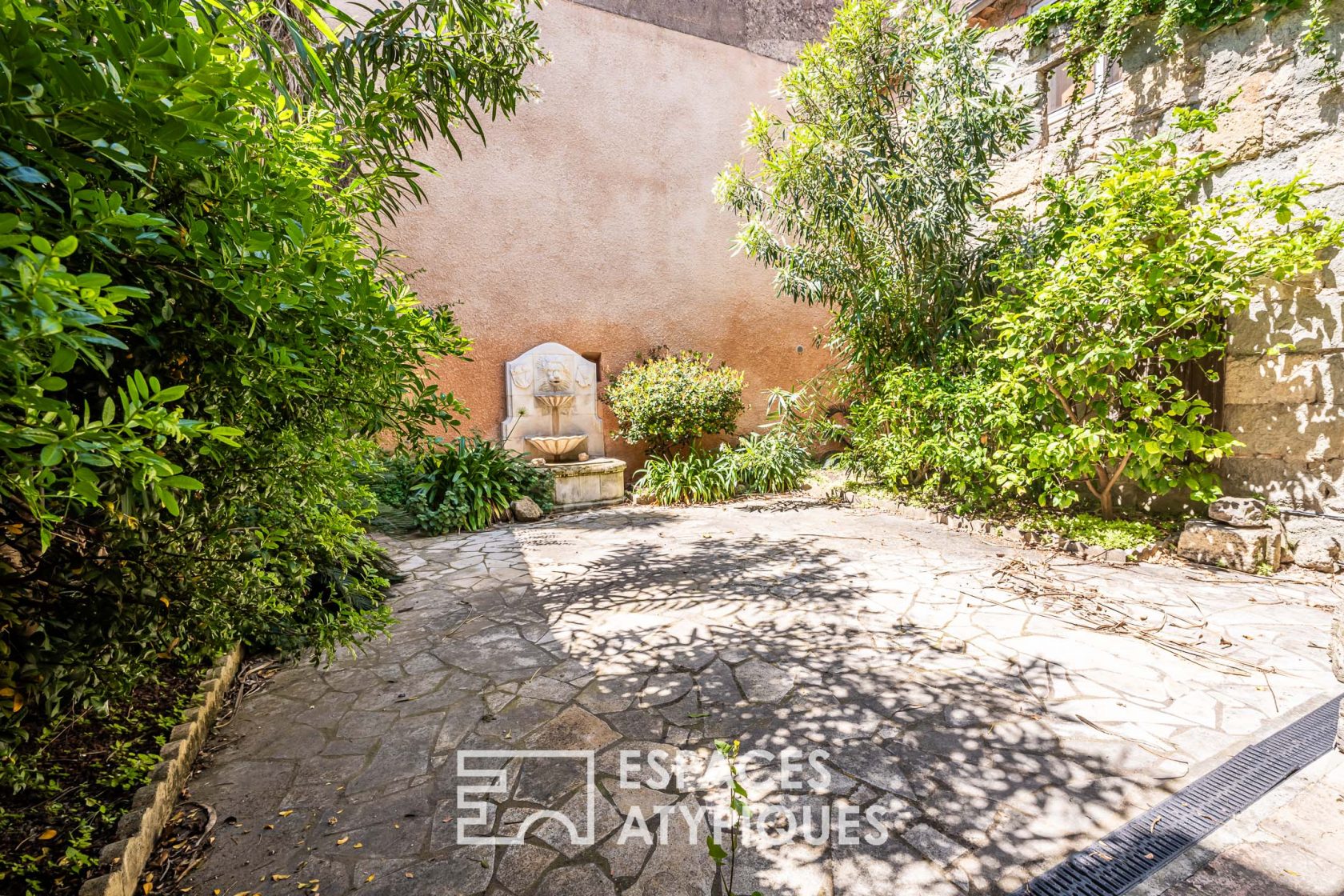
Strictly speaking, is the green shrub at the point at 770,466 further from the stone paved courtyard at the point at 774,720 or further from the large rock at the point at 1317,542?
the large rock at the point at 1317,542

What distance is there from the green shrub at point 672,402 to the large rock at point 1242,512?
470 centimetres

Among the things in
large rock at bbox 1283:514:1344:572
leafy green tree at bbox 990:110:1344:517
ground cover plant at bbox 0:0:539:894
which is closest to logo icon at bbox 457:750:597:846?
ground cover plant at bbox 0:0:539:894

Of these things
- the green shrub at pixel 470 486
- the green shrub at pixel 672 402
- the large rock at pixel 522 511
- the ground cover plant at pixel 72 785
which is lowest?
the ground cover plant at pixel 72 785

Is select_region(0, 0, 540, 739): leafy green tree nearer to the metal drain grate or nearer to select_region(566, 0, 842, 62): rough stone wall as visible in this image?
the metal drain grate

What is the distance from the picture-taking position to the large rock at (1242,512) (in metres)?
3.82

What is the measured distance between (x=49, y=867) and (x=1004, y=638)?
11.5 feet

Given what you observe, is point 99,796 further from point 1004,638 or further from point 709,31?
point 709,31

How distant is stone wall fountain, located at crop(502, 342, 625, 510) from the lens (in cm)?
692

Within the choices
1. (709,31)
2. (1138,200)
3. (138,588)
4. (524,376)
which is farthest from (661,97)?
(138,588)

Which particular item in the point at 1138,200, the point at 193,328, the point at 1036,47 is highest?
the point at 1036,47

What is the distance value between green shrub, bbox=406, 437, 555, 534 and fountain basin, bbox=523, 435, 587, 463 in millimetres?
387

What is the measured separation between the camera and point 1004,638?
2939 millimetres

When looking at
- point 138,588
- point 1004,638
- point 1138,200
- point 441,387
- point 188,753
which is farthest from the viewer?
point 441,387

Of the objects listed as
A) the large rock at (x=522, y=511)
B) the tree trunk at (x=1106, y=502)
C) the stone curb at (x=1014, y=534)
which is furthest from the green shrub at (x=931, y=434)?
the large rock at (x=522, y=511)
